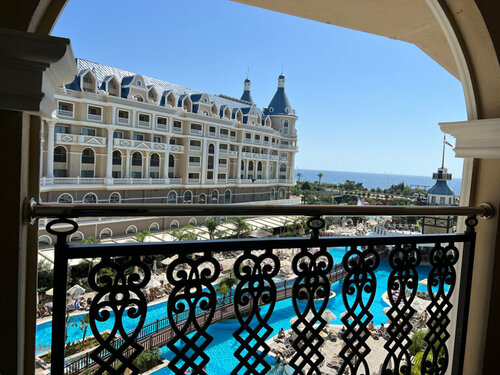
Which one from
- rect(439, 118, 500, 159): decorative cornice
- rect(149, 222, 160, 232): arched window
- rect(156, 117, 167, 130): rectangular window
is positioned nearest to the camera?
rect(439, 118, 500, 159): decorative cornice

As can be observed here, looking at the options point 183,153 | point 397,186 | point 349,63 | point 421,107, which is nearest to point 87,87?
point 183,153

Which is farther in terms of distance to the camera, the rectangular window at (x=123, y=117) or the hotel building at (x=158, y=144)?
the rectangular window at (x=123, y=117)

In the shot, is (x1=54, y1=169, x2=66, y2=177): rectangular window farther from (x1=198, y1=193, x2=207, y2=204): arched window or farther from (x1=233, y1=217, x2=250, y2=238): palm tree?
(x1=198, y1=193, x2=207, y2=204): arched window

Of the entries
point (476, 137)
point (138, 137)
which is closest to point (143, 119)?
point (138, 137)

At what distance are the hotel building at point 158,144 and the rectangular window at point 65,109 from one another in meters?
0.04

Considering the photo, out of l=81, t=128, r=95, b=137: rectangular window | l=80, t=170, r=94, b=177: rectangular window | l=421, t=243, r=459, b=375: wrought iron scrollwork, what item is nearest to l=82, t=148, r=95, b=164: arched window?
l=80, t=170, r=94, b=177: rectangular window

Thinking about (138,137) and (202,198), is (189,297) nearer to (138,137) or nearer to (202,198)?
(138,137)

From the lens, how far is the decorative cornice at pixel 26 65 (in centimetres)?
75

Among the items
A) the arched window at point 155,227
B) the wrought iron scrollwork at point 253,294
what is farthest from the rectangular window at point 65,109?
the wrought iron scrollwork at point 253,294

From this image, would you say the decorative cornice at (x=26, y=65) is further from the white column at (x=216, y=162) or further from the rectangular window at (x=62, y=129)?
the white column at (x=216, y=162)

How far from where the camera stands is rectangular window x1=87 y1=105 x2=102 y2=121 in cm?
1133

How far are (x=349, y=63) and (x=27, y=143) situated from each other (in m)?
40.7

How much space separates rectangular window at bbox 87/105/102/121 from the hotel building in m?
0.04

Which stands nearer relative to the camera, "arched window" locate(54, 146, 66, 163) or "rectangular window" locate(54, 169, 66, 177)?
"rectangular window" locate(54, 169, 66, 177)
